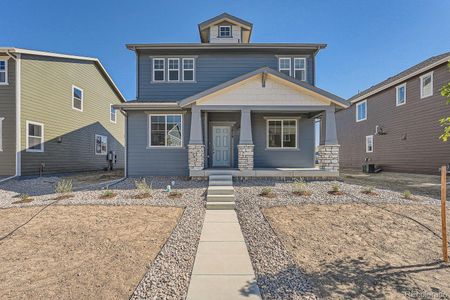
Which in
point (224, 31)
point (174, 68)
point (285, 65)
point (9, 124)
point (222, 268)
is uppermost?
point (224, 31)

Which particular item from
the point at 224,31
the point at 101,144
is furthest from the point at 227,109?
the point at 101,144

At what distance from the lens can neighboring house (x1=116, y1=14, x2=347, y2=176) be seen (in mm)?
10617

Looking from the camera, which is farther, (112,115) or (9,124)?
(112,115)

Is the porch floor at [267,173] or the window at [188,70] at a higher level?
the window at [188,70]

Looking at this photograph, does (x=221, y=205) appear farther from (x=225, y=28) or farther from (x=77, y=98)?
(x=77, y=98)

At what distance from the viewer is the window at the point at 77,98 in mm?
15578

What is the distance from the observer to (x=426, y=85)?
563 inches

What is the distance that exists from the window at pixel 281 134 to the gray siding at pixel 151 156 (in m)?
4.46

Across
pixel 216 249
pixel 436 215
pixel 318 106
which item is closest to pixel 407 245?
pixel 436 215

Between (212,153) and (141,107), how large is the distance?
14.4ft

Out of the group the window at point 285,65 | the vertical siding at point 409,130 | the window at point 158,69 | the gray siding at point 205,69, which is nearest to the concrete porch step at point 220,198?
the gray siding at point 205,69

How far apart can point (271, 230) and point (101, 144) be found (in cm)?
1783

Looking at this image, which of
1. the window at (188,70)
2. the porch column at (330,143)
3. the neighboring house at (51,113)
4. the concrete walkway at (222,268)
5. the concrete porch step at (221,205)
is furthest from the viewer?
the window at (188,70)

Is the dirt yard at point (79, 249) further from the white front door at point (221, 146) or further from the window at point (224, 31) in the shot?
the window at point (224, 31)
